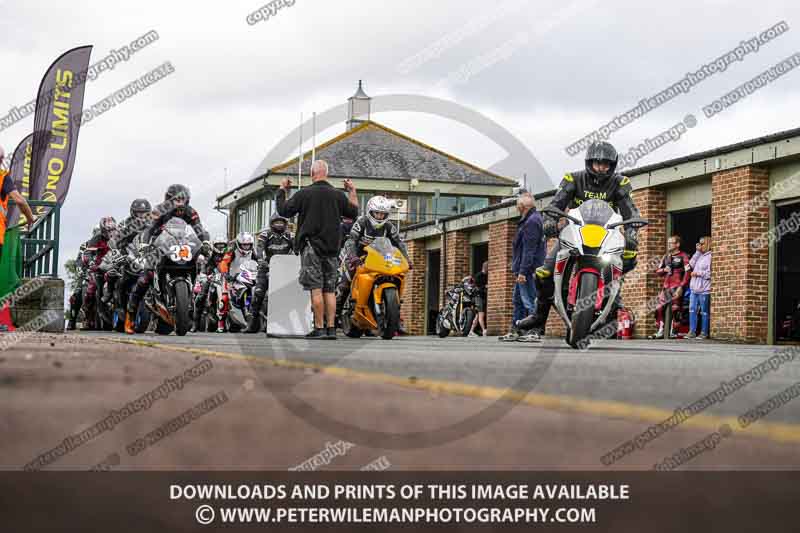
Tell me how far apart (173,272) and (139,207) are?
3.17m

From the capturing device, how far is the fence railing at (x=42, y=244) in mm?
15531

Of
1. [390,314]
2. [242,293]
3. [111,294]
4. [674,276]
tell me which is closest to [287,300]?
[390,314]

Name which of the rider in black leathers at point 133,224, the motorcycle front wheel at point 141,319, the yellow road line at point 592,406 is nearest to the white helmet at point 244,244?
the rider in black leathers at point 133,224

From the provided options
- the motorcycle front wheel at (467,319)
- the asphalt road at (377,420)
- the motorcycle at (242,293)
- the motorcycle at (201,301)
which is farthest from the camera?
the motorcycle front wheel at (467,319)

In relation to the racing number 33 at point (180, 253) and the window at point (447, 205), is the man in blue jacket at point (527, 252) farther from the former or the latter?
the window at point (447, 205)

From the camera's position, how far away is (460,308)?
25062 millimetres

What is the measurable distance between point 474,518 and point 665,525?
320 millimetres

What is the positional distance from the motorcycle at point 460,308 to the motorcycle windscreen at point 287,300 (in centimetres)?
963

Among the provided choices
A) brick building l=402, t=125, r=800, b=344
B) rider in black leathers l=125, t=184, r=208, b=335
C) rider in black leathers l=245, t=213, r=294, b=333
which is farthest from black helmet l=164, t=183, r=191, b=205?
brick building l=402, t=125, r=800, b=344

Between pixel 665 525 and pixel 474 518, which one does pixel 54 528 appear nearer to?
pixel 474 518

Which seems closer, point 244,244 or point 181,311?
point 181,311

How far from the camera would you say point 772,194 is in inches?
770

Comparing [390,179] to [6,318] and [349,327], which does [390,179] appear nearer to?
[349,327]

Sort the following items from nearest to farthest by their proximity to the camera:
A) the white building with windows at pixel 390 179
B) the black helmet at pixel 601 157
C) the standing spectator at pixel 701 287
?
1. the black helmet at pixel 601 157
2. the standing spectator at pixel 701 287
3. the white building with windows at pixel 390 179
